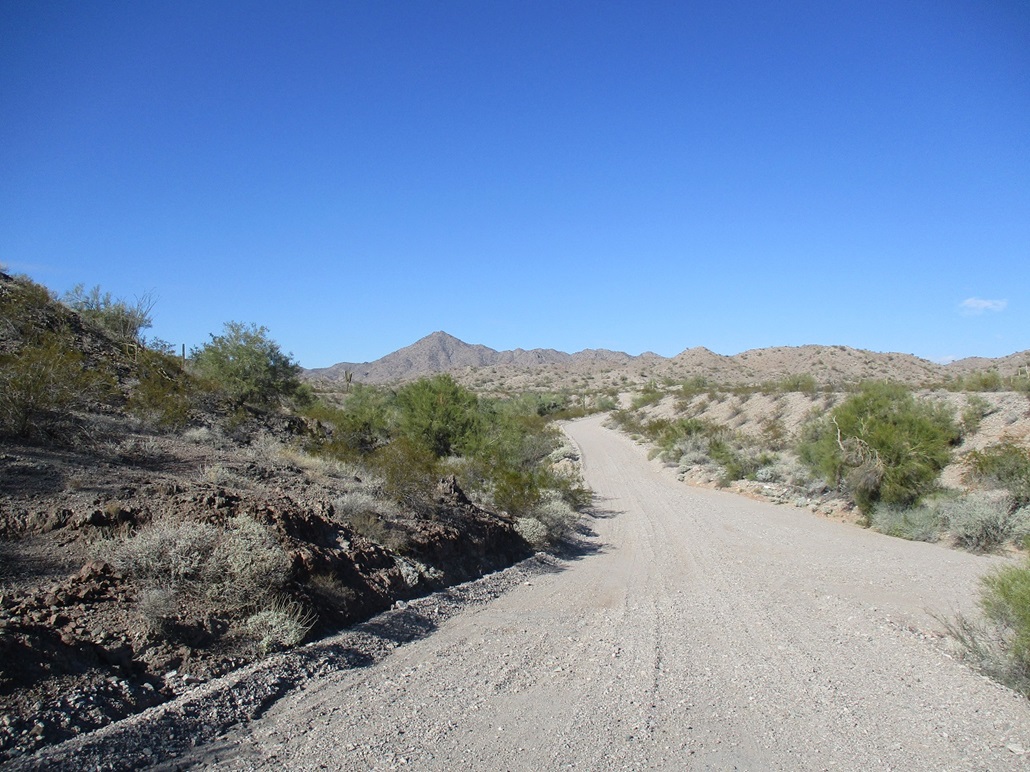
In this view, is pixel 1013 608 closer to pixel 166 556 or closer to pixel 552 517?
pixel 166 556

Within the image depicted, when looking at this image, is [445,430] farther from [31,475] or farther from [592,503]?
[31,475]

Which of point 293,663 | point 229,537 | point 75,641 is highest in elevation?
point 229,537

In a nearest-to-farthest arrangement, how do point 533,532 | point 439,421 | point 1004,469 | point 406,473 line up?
point 406,473 → point 533,532 → point 1004,469 → point 439,421

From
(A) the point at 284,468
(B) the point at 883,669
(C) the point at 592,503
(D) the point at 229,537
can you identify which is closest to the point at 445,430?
(C) the point at 592,503

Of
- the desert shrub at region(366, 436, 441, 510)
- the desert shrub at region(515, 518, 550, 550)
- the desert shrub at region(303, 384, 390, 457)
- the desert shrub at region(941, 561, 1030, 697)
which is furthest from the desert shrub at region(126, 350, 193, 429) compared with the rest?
the desert shrub at region(941, 561, 1030, 697)

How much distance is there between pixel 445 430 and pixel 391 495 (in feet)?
33.1

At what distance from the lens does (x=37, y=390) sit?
417 inches

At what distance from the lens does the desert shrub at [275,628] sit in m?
6.75

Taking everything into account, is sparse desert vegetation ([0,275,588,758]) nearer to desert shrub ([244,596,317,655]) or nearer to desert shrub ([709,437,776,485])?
desert shrub ([244,596,317,655])

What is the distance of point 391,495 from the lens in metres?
12.5

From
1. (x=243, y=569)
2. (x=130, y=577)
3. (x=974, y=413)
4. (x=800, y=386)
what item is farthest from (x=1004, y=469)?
(x=800, y=386)

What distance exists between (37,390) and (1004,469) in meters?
23.8

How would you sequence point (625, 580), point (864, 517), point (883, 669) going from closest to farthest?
point (883, 669), point (625, 580), point (864, 517)

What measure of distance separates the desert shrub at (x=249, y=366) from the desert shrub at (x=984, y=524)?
2179cm
